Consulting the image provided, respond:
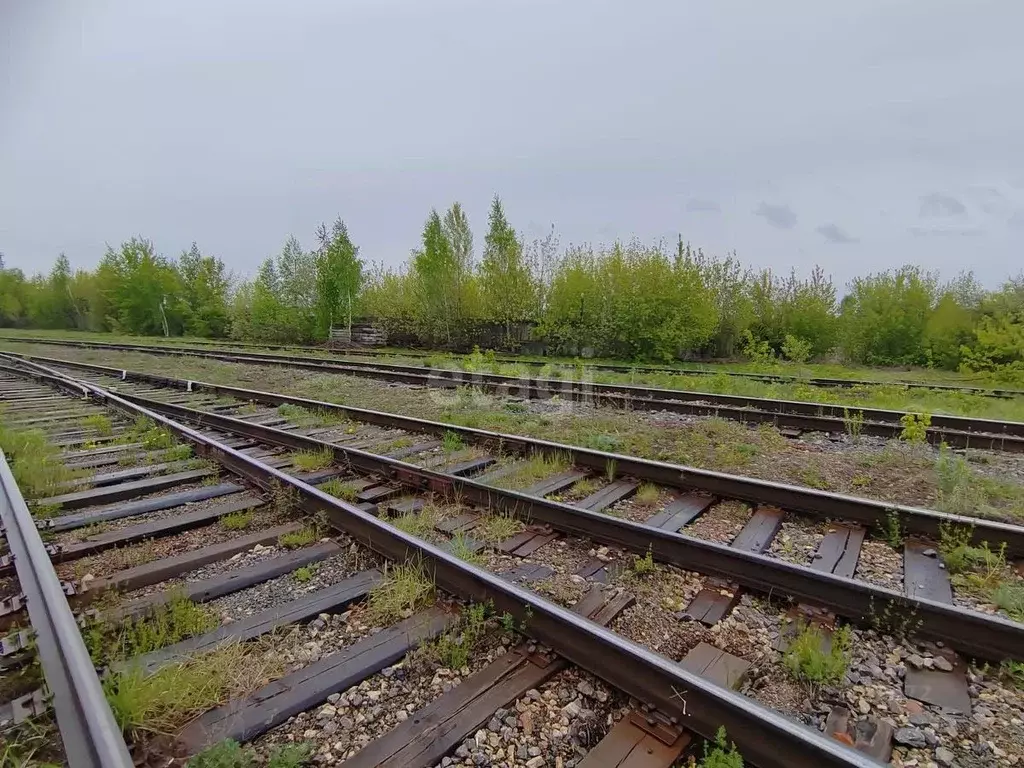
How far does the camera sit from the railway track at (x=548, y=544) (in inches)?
83.9

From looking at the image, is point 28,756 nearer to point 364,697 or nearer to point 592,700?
point 364,697

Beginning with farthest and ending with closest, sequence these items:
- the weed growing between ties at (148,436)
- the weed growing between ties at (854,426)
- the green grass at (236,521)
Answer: the weed growing between ties at (854,426) < the weed growing between ties at (148,436) < the green grass at (236,521)

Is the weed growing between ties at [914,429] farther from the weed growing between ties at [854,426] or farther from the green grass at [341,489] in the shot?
the green grass at [341,489]

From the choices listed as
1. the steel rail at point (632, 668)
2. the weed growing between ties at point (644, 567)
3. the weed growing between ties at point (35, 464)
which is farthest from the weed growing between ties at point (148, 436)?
the weed growing between ties at point (644, 567)

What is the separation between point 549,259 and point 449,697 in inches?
838

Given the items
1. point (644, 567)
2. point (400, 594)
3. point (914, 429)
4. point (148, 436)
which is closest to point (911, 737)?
point (644, 567)

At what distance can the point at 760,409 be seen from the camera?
8.05 m

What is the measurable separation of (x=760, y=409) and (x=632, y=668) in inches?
267

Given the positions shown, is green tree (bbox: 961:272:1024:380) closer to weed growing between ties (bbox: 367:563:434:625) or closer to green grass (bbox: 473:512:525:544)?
green grass (bbox: 473:512:525:544)

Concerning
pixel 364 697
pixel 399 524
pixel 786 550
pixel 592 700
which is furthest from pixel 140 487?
pixel 786 550

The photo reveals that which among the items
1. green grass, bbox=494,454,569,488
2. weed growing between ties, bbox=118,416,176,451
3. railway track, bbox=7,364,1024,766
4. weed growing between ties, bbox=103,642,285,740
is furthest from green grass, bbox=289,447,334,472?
weed growing between ties, bbox=103,642,285,740

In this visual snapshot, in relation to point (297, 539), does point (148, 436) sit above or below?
above

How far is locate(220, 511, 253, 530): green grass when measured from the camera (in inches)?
158

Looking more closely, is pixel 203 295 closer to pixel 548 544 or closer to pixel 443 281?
pixel 443 281
